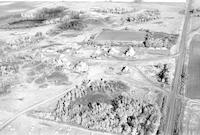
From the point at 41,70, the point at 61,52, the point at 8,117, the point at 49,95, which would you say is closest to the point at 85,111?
the point at 49,95

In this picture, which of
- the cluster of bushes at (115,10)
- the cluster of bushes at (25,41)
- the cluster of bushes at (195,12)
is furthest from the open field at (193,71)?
the cluster of bushes at (25,41)

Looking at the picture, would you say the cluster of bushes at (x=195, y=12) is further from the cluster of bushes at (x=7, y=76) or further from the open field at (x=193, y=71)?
the cluster of bushes at (x=7, y=76)

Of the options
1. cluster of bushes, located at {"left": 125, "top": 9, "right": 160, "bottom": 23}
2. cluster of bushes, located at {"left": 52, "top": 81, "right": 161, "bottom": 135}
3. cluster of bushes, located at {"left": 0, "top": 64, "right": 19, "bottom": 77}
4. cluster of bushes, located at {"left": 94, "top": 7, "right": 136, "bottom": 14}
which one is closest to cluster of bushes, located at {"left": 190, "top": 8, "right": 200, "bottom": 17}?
cluster of bushes, located at {"left": 125, "top": 9, "right": 160, "bottom": 23}

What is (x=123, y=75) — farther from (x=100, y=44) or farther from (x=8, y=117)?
(x=8, y=117)

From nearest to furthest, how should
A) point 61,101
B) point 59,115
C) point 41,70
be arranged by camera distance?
point 59,115 < point 61,101 < point 41,70

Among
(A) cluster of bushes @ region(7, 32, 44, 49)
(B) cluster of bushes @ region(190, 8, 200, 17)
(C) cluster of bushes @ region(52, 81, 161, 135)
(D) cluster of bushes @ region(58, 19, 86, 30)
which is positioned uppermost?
(B) cluster of bushes @ region(190, 8, 200, 17)

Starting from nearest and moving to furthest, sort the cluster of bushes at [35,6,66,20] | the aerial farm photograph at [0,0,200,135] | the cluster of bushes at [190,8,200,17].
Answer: the aerial farm photograph at [0,0,200,135]
the cluster of bushes at [190,8,200,17]
the cluster of bushes at [35,6,66,20]

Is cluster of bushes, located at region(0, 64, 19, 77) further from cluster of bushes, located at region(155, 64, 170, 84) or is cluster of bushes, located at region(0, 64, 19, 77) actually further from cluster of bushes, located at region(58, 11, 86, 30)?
cluster of bushes, located at region(155, 64, 170, 84)
